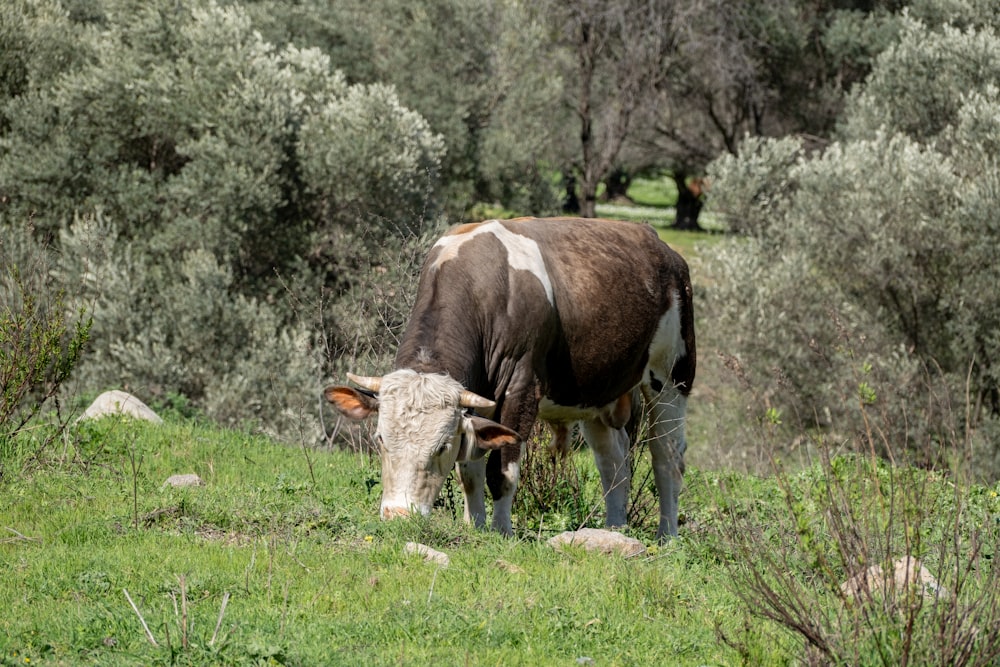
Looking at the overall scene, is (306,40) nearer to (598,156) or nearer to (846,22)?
(598,156)

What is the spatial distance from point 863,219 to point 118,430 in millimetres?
15434

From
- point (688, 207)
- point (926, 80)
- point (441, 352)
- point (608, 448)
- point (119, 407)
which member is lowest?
point (688, 207)

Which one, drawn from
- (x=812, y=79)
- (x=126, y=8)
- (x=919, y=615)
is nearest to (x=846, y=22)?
(x=812, y=79)

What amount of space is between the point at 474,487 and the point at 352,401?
1149mm

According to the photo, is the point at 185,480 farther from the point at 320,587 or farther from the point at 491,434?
the point at 320,587

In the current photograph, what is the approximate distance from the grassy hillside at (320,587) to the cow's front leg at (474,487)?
0.87ft

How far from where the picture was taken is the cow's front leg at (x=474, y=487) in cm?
823

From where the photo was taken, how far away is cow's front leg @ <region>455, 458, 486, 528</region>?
823 centimetres

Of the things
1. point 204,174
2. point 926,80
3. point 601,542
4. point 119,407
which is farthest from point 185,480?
point 926,80

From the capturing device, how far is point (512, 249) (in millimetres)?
8672

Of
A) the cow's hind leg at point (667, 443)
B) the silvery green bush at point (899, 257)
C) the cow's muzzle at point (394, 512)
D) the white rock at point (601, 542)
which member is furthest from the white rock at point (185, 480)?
the silvery green bush at point (899, 257)

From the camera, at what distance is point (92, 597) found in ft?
20.4

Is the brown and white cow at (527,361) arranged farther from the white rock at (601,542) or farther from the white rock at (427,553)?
the white rock at (601,542)

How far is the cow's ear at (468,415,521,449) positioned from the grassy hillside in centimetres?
60
